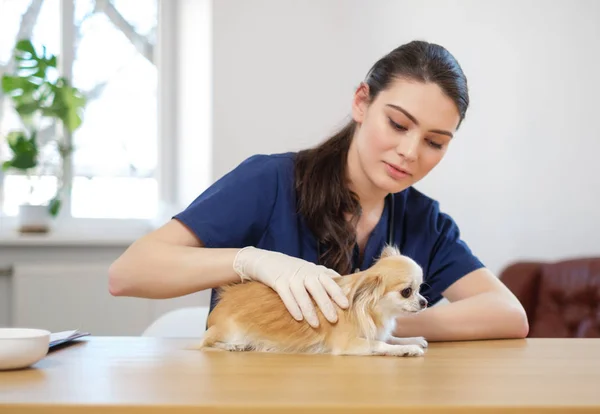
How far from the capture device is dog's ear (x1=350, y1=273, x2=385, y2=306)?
1.26 meters

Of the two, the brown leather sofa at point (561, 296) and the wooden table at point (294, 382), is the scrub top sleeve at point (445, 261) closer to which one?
the wooden table at point (294, 382)

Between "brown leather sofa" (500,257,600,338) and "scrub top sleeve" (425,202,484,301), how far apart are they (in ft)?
4.58

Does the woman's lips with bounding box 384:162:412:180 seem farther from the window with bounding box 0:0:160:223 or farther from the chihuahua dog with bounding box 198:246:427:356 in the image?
the window with bounding box 0:0:160:223

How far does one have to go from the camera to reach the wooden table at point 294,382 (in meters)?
0.82

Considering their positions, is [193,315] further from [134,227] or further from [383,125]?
[134,227]

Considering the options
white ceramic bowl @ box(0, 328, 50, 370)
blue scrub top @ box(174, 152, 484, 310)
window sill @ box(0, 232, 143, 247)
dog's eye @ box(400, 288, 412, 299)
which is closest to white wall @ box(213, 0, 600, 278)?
window sill @ box(0, 232, 143, 247)

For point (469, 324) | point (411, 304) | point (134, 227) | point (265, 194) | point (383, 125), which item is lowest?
point (134, 227)

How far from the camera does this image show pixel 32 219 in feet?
11.3

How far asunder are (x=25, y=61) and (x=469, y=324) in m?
2.73

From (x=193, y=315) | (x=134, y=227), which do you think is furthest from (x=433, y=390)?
(x=134, y=227)

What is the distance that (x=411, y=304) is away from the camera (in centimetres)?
129

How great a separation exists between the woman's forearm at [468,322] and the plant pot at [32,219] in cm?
238

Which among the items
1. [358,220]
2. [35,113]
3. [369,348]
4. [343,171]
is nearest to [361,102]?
[343,171]

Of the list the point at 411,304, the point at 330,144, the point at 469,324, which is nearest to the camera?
the point at 411,304
